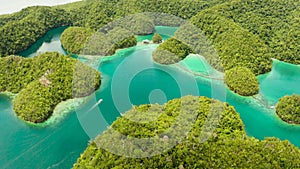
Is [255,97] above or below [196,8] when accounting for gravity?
below

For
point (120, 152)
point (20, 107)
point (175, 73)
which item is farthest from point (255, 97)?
point (20, 107)

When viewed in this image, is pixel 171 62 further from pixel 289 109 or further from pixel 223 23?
pixel 289 109

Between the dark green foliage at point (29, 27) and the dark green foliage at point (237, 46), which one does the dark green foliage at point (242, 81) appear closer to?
the dark green foliage at point (237, 46)

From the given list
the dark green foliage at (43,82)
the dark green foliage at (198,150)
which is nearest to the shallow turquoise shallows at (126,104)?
the dark green foliage at (43,82)

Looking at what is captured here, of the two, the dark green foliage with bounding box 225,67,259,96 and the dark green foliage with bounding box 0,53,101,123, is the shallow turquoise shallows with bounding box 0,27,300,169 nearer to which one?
the dark green foliage with bounding box 225,67,259,96

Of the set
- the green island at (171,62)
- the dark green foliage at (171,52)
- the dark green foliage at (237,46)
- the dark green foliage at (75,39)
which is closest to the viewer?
the green island at (171,62)

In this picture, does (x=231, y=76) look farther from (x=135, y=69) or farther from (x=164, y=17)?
(x=164, y=17)
